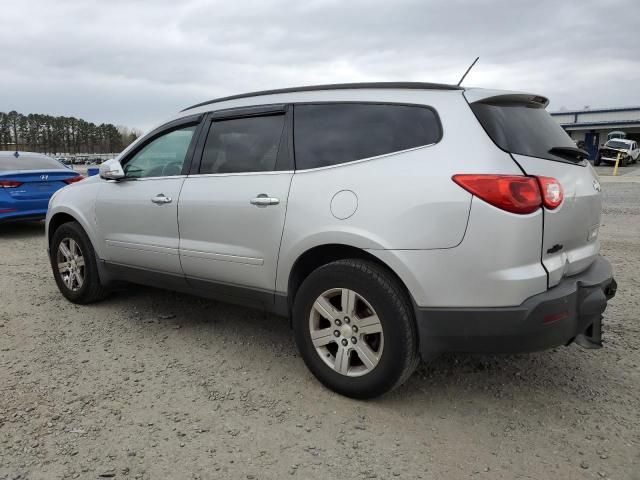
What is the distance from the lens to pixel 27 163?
356 inches

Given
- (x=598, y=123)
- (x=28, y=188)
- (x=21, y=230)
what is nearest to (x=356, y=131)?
(x=28, y=188)

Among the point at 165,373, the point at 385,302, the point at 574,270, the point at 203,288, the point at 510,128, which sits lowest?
the point at 165,373

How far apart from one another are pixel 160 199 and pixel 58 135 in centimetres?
11656

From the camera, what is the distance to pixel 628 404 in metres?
2.93

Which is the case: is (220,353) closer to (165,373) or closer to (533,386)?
(165,373)

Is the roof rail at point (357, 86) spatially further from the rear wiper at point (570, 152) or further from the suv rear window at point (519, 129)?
the rear wiper at point (570, 152)

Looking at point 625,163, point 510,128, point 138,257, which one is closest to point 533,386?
point 510,128

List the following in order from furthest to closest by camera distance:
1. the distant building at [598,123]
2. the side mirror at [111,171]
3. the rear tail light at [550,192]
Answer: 1. the distant building at [598,123]
2. the side mirror at [111,171]
3. the rear tail light at [550,192]

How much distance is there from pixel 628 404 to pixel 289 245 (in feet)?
6.94


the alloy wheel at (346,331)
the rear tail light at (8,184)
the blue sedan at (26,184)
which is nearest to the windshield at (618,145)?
the blue sedan at (26,184)

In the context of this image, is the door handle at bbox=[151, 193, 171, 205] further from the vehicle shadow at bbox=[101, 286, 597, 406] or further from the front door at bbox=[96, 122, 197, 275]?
the vehicle shadow at bbox=[101, 286, 597, 406]

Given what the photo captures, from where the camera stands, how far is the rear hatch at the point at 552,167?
2600mm

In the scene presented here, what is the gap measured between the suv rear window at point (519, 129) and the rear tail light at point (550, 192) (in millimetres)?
179

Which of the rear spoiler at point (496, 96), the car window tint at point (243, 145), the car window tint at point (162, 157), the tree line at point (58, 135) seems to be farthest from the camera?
the tree line at point (58, 135)
